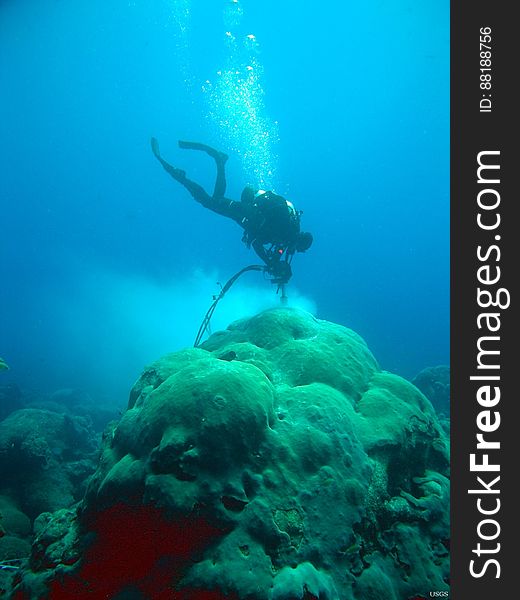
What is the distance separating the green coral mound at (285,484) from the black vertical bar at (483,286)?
92 centimetres

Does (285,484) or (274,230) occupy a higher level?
(274,230)

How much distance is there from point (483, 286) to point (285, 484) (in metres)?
2.53

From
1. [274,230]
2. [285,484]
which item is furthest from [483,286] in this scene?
[274,230]

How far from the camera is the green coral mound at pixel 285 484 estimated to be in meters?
2.79

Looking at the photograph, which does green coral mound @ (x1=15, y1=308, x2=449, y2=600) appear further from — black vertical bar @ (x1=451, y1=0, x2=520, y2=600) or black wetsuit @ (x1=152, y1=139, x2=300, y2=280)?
black wetsuit @ (x1=152, y1=139, x2=300, y2=280)

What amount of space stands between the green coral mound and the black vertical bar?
0.92 metres

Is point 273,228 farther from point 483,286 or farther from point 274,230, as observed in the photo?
point 483,286

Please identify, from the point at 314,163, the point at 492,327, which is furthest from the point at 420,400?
the point at 314,163

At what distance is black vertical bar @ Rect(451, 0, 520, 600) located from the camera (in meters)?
2.49

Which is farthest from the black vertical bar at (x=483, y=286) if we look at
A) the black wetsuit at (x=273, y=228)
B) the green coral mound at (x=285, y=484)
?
the black wetsuit at (x=273, y=228)

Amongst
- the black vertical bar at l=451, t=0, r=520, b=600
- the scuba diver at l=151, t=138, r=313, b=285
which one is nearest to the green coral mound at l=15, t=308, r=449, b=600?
the black vertical bar at l=451, t=0, r=520, b=600

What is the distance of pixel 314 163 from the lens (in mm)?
75500

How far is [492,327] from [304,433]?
84.1 inches

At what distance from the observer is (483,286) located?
9.05 ft
